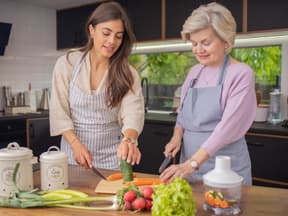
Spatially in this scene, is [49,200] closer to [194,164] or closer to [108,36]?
[194,164]

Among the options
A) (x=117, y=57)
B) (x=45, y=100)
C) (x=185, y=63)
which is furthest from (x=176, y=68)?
(x=117, y=57)

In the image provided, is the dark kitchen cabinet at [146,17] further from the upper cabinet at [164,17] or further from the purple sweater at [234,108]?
the purple sweater at [234,108]

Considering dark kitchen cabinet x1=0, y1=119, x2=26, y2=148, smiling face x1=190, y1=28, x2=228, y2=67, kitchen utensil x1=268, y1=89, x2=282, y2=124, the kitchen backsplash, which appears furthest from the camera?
the kitchen backsplash

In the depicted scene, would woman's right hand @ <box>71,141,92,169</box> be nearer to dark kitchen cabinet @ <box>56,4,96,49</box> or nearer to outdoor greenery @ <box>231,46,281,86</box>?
outdoor greenery @ <box>231,46,281,86</box>

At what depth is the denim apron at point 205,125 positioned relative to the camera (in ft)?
5.23

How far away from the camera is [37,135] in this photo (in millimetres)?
3828

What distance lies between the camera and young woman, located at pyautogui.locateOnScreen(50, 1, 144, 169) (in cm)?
167

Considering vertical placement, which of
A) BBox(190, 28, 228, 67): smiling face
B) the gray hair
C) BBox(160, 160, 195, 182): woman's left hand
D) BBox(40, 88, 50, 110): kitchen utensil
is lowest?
BBox(160, 160, 195, 182): woman's left hand

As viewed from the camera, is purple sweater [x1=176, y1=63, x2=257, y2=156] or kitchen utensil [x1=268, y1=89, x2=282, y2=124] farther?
kitchen utensil [x1=268, y1=89, x2=282, y2=124]

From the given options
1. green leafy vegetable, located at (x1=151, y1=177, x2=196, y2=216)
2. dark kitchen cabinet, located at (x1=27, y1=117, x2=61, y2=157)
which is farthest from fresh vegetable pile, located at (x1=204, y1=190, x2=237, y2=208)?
dark kitchen cabinet, located at (x1=27, y1=117, x2=61, y2=157)

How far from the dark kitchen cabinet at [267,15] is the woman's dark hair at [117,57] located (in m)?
1.63

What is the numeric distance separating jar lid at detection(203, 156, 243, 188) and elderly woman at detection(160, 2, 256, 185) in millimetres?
306

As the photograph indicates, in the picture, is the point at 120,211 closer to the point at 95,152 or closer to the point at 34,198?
the point at 34,198

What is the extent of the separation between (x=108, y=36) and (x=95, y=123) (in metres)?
0.41
